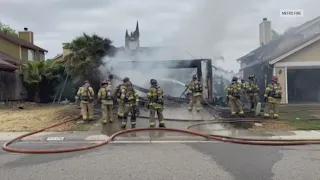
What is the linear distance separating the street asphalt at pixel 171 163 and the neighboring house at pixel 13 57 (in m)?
14.1

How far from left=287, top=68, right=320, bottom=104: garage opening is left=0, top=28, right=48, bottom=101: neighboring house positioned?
1583 cm

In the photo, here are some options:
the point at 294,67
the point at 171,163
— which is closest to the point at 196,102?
the point at 294,67

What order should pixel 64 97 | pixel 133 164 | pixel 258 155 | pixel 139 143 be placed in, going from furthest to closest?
pixel 64 97
pixel 139 143
pixel 258 155
pixel 133 164

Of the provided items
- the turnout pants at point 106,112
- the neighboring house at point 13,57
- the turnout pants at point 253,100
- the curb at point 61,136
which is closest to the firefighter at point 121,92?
the turnout pants at point 106,112

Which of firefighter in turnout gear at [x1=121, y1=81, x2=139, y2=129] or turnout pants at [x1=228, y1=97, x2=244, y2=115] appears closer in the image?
firefighter in turnout gear at [x1=121, y1=81, x2=139, y2=129]

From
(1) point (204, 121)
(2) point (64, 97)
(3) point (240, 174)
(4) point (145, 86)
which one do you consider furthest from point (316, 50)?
(3) point (240, 174)

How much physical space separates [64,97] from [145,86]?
6392 mm

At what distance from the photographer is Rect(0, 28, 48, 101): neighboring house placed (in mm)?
21922

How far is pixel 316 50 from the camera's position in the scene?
21312mm

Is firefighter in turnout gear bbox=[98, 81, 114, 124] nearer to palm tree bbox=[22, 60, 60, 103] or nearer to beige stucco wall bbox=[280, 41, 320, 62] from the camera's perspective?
palm tree bbox=[22, 60, 60, 103]

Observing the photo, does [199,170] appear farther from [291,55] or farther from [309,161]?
[291,55]

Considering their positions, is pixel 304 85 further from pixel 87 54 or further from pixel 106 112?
pixel 106 112

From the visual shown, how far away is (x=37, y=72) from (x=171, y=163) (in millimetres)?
16812

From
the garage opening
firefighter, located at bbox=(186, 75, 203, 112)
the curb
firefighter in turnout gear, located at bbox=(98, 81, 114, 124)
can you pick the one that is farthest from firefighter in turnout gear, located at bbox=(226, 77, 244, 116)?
the garage opening
